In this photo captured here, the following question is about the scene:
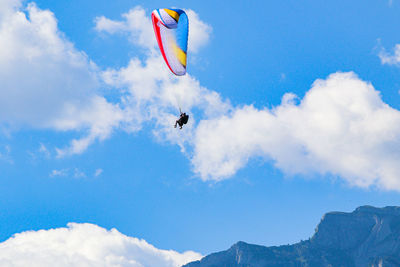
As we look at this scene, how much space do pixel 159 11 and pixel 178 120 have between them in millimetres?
14042

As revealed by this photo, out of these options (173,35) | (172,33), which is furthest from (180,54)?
(172,33)

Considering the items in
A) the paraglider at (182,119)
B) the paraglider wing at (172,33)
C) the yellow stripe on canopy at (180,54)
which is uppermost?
the paraglider wing at (172,33)

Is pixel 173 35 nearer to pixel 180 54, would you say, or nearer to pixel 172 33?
pixel 172 33

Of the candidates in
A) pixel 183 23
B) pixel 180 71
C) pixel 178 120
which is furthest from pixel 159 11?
pixel 178 120

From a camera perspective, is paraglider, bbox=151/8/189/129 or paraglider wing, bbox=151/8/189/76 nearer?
paraglider, bbox=151/8/189/129

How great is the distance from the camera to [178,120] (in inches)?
2335

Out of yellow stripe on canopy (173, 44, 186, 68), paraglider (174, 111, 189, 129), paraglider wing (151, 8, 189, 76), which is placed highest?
paraglider wing (151, 8, 189, 76)

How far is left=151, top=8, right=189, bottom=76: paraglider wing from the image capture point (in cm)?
5959

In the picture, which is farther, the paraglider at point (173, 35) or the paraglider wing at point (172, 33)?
the paraglider wing at point (172, 33)

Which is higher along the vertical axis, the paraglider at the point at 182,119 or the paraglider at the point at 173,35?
the paraglider at the point at 173,35

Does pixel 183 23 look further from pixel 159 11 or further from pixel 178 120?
pixel 178 120

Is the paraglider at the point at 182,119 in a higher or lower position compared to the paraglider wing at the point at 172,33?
lower

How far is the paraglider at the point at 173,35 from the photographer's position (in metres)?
59.3

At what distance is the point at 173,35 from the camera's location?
60.3 metres
